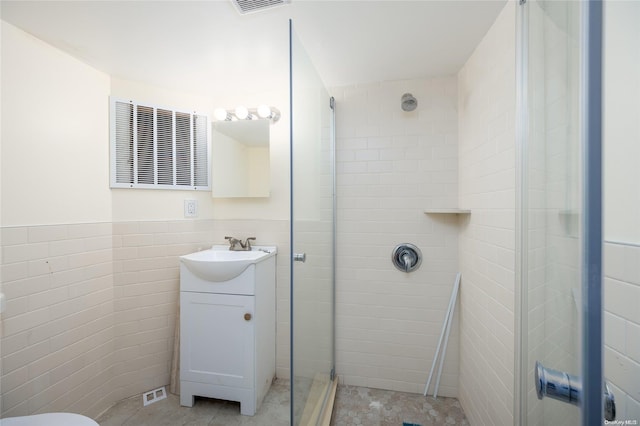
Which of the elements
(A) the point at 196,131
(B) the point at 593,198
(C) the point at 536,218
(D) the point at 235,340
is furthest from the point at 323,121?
(D) the point at 235,340

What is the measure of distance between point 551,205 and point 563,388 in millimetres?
325

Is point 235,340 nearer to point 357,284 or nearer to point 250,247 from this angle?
point 250,247

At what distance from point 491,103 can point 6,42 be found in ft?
7.87

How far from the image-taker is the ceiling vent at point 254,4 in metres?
1.09

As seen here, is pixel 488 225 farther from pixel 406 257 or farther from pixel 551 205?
pixel 551 205

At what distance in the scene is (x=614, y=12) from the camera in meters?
0.67

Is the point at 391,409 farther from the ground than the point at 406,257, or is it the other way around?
the point at 406,257

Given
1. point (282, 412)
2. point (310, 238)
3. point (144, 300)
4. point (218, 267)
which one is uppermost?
point (310, 238)

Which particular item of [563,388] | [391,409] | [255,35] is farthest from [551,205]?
[391,409]

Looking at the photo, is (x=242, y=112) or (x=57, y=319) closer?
(x=57, y=319)

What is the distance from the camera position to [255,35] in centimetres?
132

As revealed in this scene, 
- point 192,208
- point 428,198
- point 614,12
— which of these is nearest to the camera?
point 614,12

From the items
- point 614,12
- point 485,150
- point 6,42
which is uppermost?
point 6,42

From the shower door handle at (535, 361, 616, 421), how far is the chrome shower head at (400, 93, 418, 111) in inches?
61.7
